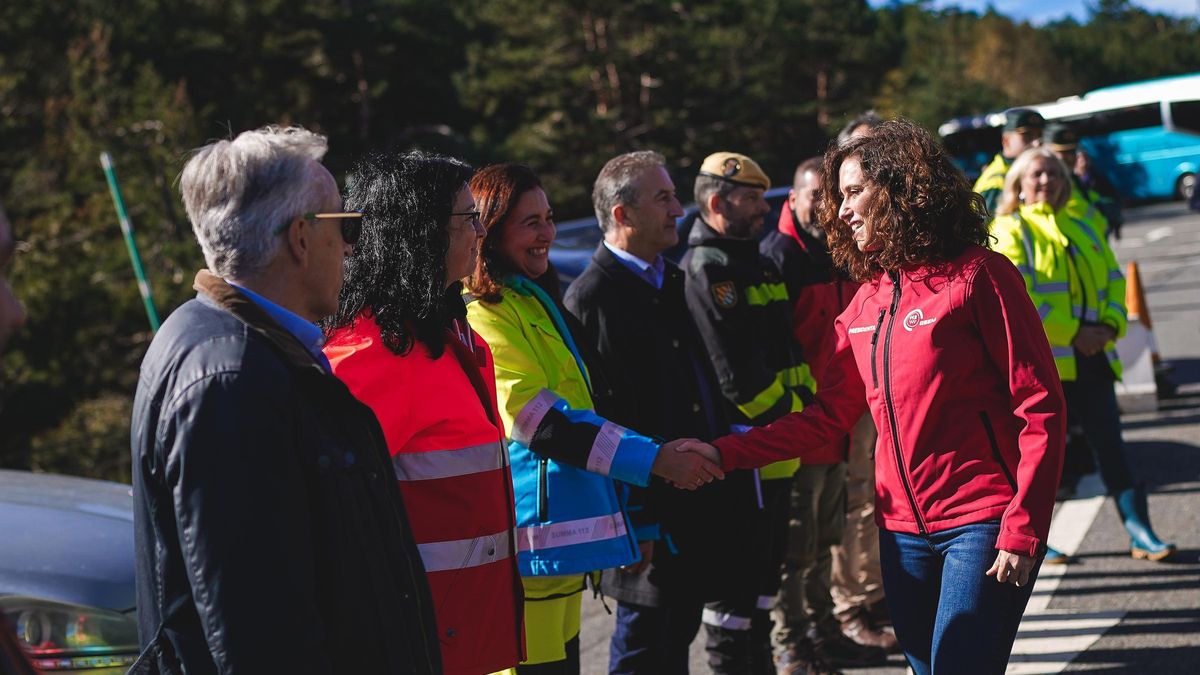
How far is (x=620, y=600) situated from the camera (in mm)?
3764

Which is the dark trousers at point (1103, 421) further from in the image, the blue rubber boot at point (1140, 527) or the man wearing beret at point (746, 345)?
the man wearing beret at point (746, 345)

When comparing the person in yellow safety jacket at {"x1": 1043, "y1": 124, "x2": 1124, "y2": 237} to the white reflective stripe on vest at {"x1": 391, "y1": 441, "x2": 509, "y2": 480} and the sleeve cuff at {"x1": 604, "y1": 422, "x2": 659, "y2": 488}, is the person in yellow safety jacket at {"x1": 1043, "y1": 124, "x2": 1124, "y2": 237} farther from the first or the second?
the white reflective stripe on vest at {"x1": 391, "y1": 441, "x2": 509, "y2": 480}

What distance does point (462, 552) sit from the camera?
8.89ft

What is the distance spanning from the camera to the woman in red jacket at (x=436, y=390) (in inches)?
104

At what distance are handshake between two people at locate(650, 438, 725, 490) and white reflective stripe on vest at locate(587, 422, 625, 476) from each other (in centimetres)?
16

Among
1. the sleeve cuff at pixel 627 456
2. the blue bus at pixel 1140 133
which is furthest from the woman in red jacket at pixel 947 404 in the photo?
the blue bus at pixel 1140 133

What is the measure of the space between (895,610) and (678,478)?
27.1 inches

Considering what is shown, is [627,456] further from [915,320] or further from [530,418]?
[915,320]

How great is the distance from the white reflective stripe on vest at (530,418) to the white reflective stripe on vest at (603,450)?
0.51ft

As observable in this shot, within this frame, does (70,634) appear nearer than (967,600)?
No

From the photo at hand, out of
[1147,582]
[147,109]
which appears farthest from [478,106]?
[1147,582]

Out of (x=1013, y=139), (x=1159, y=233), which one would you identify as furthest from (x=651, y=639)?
(x=1159, y=233)

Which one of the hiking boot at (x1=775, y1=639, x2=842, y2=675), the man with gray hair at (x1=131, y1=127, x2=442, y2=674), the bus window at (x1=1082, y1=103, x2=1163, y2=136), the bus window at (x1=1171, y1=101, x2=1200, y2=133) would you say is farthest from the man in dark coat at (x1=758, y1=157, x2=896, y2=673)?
the bus window at (x1=1082, y1=103, x2=1163, y2=136)

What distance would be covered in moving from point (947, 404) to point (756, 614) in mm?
1455
